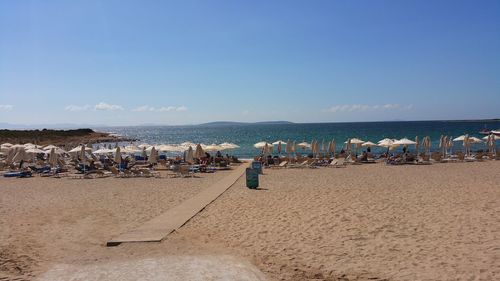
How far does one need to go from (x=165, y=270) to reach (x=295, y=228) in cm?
340

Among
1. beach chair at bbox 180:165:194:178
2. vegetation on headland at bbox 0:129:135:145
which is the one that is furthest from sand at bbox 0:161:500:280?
vegetation on headland at bbox 0:129:135:145

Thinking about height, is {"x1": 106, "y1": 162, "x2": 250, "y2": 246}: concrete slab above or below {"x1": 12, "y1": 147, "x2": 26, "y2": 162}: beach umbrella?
below

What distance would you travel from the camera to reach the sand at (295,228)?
7082 millimetres

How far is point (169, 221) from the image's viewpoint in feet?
34.2

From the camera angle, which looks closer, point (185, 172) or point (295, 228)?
point (295, 228)

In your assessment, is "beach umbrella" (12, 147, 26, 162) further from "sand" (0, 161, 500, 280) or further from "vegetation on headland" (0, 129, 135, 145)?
"vegetation on headland" (0, 129, 135, 145)

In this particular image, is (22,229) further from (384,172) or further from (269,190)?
(384,172)

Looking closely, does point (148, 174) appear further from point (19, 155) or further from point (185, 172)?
point (19, 155)

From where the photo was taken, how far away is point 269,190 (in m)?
15.4

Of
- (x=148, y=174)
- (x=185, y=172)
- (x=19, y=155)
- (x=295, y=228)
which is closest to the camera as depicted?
(x=295, y=228)

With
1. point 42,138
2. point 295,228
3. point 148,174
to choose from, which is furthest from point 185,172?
point 42,138

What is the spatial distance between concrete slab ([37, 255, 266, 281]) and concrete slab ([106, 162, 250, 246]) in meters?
1.33

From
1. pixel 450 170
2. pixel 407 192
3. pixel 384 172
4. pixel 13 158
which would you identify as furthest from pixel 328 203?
pixel 13 158

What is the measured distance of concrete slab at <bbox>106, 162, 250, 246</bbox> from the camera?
8867mm
